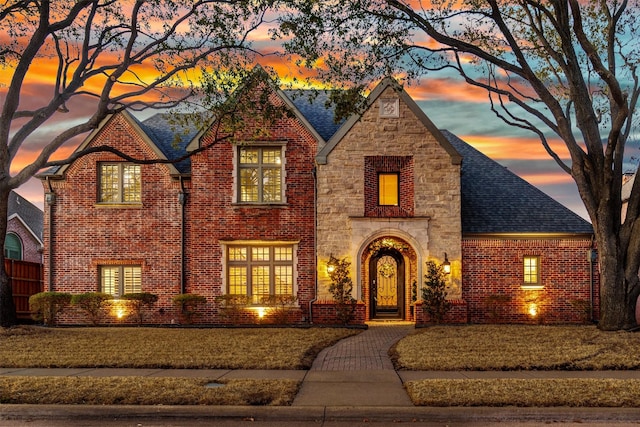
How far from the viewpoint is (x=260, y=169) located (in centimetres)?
Answer: 2255

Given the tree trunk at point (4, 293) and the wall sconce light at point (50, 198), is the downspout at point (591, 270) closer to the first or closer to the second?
the tree trunk at point (4, 293)

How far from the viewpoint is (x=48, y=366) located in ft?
40.7

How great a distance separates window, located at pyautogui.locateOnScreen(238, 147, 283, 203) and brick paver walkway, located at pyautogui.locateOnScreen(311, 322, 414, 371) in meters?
5.96

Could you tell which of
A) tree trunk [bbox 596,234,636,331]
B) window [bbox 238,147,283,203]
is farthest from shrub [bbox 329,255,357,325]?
tree trunk [bbox 596,234,636,331]

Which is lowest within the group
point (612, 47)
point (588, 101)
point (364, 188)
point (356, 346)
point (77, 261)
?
point (356, 346)

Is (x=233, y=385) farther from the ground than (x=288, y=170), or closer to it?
closer to it

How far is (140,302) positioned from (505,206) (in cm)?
1341

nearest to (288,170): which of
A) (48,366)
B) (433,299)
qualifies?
(433,299)

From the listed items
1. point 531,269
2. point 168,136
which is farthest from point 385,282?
point 168,136

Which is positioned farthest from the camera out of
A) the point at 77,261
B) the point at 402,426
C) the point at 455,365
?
the point at 77,261

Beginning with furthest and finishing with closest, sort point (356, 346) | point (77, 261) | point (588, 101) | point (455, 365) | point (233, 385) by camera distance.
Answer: point (77, 261) < point (588, 101) < point (356, 346) < point (455, 365) < point (233, 385)

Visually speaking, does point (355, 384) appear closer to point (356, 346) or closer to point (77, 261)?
point (356, 346)

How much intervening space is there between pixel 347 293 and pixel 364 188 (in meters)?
3.61

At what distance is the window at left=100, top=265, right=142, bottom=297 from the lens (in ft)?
73.7
